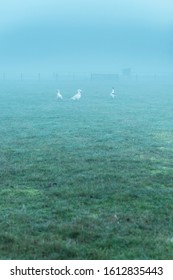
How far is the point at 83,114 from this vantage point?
870 inches

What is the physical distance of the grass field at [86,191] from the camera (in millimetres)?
6530

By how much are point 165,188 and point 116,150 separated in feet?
12.5

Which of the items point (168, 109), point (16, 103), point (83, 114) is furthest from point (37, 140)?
point (16, 103)

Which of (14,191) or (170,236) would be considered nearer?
(170,236)

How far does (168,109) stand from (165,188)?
52.1 ft

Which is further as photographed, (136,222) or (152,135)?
(152,135)

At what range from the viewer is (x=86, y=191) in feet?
29.1

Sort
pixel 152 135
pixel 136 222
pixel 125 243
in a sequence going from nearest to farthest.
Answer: pixel 125 243 → pixel 136 222 → pixel 152 135

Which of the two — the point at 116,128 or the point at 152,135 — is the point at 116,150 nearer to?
the point at 152,135

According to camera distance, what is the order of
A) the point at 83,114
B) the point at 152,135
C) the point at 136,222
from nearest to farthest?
the point at 136,222, the point at 152,135, the point at 83,114

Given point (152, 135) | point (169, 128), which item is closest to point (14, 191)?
point (152, 135)

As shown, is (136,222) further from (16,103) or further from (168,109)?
(16,103)

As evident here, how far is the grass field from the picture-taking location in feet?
21.4

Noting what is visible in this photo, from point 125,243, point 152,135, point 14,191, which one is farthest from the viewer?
point 152,135
